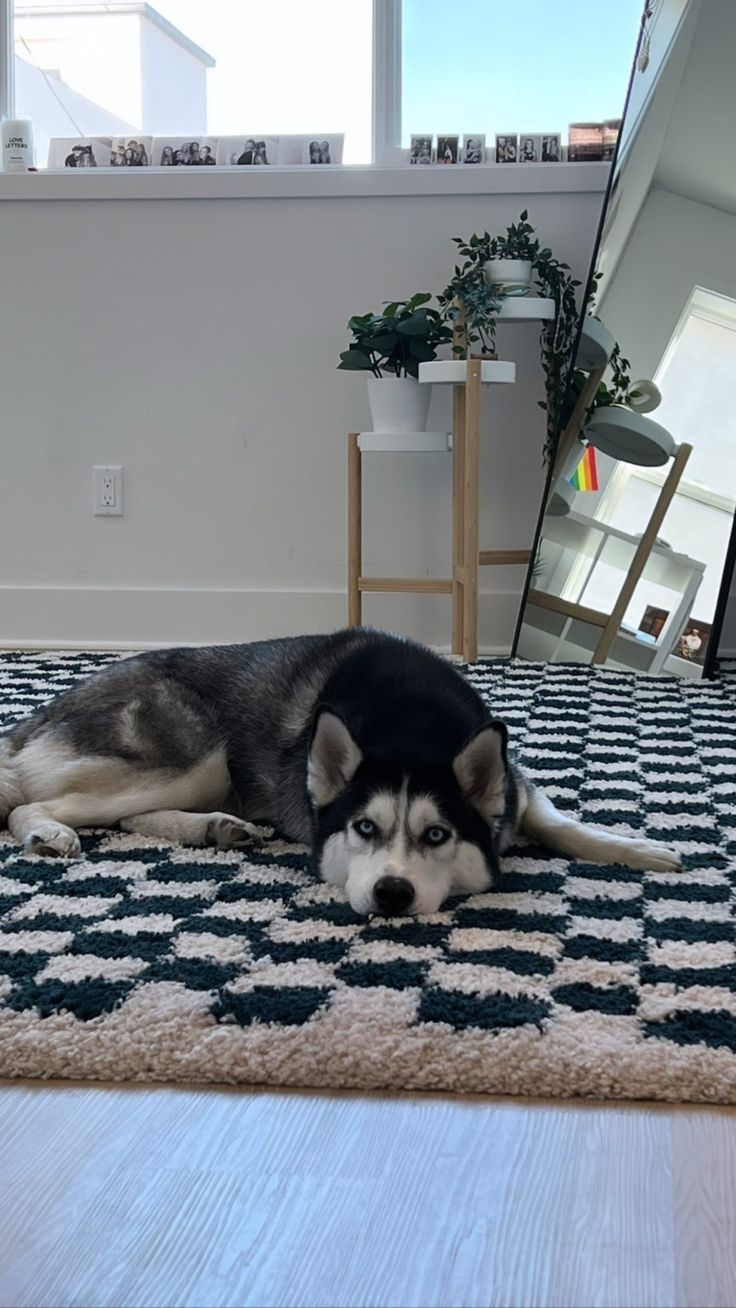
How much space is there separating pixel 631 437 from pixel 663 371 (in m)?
0.21

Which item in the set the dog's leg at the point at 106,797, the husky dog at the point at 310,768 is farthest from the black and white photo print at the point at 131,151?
the dog's leg at the point at 106,797

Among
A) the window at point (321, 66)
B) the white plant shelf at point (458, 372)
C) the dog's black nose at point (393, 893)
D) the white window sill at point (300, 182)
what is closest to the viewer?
the dog's black nose at point (393, 893)

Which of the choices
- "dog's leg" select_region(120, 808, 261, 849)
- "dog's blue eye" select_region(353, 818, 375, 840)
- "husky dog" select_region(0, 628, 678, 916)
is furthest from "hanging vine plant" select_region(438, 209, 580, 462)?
"dog's blue eye" select_region(353, 818, 375, 840)

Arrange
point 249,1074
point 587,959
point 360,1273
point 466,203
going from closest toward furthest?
point 360,1273 < point 249,1074 < point 587,959 < point 466,203

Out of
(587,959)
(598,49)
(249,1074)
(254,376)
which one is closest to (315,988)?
(249,1074)

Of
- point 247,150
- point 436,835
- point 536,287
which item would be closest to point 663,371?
point 536,287

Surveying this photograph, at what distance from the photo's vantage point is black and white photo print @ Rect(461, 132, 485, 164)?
4.34m

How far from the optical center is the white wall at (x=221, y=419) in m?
4.34

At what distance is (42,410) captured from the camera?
4.48 metres

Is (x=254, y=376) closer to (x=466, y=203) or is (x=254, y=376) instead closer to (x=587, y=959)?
(x=466, y=203)

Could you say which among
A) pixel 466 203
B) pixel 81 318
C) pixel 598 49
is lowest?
pixel 81 318

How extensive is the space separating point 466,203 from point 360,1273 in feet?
12.6

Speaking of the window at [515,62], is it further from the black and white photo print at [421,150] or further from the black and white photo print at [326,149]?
the black and white photo print at [326,149]

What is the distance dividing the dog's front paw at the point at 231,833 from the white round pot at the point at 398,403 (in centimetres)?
222
